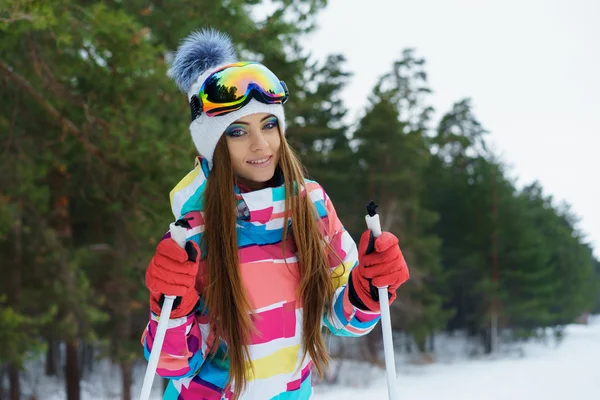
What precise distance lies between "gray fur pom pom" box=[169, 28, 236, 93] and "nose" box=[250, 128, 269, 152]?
0.37 meters

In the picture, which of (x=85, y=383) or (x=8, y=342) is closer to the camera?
(x=8, y=342)

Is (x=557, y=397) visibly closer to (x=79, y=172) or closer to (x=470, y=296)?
(x=79, y=172)

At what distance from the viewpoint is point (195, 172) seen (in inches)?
82.6

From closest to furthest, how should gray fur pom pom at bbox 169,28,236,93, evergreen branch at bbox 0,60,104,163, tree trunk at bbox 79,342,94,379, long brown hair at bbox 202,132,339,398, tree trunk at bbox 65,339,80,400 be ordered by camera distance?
1. long brown hair at bbox 202,132,339,398
2. gray fur pom pom at bbox 169,28,236,93
3. evergreen branch at bbox 0,60,104,163
4. tree trunk at bbox 65,339,80,400
5. tree trunk at bbox 79,342,94,379

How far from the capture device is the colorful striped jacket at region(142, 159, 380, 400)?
189 centimetres

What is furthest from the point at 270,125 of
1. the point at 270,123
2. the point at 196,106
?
the point at 196,106

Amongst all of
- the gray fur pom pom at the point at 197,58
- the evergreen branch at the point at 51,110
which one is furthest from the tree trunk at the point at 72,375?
the gray fur pom pom at the point at 197,58

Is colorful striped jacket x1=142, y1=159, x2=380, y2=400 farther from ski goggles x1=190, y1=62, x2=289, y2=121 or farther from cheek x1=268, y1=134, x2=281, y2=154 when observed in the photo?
ski goggles x1=190, y1=62, x2=289, y2=121

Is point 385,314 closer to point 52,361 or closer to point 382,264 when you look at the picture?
point 382,264

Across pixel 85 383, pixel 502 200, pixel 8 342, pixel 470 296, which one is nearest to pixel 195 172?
pixel 8 342

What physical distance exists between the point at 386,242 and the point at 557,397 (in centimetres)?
1067

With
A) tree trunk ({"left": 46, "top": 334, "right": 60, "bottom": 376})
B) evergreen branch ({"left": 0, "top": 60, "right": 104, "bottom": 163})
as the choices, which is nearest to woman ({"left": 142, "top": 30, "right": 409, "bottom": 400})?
evergreen branch ({"left": 0, "top": 60, "right": 104, "bottom": 163})

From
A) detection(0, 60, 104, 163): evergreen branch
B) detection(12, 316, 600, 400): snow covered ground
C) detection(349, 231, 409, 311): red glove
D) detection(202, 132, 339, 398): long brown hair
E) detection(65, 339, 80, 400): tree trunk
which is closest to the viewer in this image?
detection(349, 231, 409, 311): red glove

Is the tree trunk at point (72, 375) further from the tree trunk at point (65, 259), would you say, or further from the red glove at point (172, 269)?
the red glove at point (172, 269)
